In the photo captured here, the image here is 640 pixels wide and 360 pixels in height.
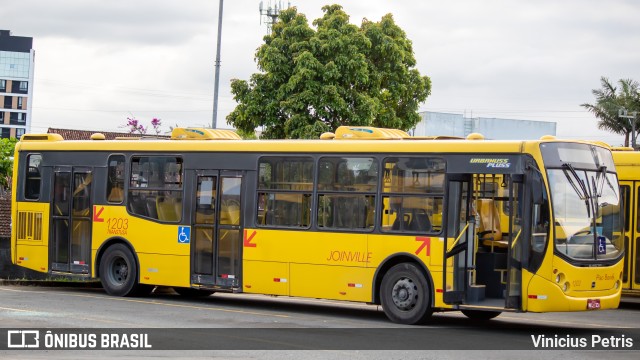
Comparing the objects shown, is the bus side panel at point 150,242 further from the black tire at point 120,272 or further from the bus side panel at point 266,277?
the bus side panel at point 266,277

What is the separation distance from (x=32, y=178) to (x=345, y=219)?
8178 millimetres

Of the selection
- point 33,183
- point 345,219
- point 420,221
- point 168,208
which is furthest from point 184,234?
point 420,221

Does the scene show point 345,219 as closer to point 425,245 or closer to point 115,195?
point 425,245

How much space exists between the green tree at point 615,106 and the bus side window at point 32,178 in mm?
41754

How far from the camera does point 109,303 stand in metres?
19.7

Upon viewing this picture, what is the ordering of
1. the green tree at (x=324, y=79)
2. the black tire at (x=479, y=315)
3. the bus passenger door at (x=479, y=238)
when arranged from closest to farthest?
1. the bus passenger door at (x=479, y=238)
2. the black tire at (x=479, y=315)
3. the green tree at (x=324, y=79)

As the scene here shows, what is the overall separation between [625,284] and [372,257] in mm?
6011

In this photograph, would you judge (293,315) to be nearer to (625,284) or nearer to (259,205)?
(259,205)

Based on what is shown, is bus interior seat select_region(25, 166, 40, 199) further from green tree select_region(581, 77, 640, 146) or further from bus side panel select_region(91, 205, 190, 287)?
green tree select_region(581, 77, 640, 146)

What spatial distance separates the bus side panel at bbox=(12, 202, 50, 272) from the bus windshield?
11103 mm

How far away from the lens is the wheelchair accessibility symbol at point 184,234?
2012cm

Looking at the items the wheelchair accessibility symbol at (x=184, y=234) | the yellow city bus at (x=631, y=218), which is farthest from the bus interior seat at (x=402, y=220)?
the yellow city bus at (x=631, y=218)

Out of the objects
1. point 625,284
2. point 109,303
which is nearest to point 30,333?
point 109,303

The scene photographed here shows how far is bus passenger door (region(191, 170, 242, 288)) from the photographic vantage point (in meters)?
19.5
